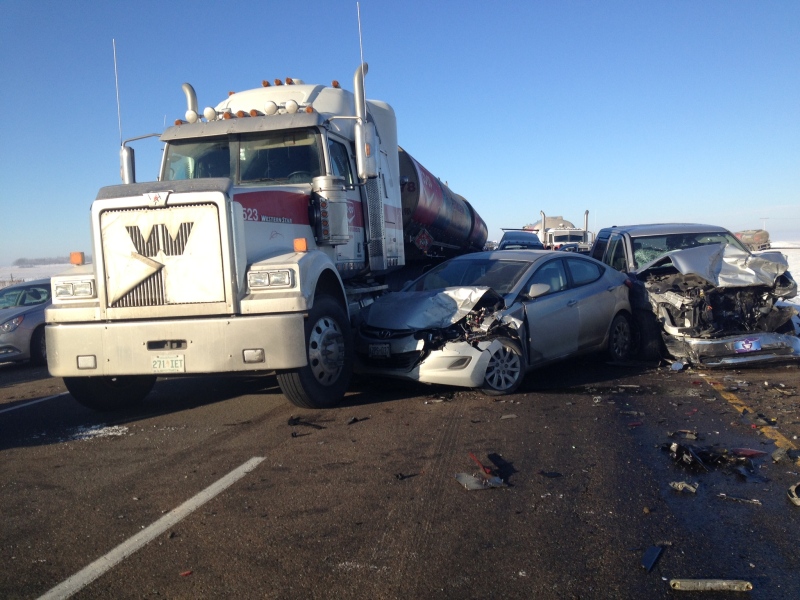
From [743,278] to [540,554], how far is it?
641cm

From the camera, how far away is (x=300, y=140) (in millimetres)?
7773

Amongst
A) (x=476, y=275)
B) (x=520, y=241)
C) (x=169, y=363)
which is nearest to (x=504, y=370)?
(x=476, y=275)

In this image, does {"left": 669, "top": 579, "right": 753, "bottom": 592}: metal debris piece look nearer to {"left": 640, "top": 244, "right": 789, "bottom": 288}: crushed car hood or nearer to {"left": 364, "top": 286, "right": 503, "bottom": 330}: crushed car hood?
{"left": 364, "top": 286, "right": 503, "bottom": 330}: crushed car hood

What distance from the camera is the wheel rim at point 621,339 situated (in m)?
8.95

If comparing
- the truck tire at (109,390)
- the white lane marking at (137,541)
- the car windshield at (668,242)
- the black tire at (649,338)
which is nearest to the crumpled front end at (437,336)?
the truck tire at (109,390)

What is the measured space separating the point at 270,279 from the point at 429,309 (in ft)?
6.86

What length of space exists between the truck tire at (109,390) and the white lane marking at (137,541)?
8.84 feet

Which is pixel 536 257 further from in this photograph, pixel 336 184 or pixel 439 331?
pixel 336 184

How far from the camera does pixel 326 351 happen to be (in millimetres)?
6703

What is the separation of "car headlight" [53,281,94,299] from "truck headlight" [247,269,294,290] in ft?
5.00

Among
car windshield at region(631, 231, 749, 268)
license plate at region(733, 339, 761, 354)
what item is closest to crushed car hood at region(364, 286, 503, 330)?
license plate at region(733, 339, 761, 354)

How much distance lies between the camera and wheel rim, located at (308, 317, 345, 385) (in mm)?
6547

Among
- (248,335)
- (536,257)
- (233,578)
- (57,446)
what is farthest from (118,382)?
(536,257)

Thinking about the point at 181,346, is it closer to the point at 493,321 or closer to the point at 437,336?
the point at 437,336
